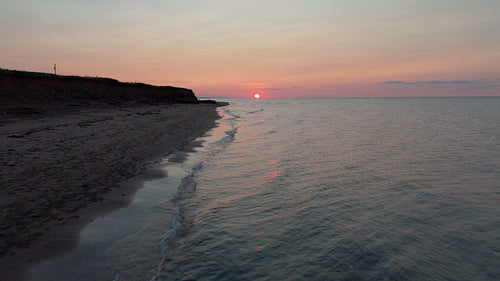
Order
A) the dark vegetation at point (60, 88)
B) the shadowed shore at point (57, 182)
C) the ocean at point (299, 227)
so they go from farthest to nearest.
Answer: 1. the dark vegetation at point (60, 88)
2. the shadowed shore at point (57, 182)
3. the ocean at point (299, 227)

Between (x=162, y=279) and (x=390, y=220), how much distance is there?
5.64 metres

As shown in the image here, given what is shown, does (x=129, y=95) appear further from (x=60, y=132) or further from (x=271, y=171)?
(x=271, y=171)

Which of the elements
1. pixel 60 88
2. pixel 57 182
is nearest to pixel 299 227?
pixel 57 182

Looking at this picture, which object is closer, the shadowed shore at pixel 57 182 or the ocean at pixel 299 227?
the ocean at pixel 299 227

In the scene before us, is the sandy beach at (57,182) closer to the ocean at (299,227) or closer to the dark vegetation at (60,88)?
the ocean at (299,227)

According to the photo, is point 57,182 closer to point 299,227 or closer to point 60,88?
point 299,227

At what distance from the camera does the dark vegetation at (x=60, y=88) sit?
30922mm

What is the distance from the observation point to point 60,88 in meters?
38.0

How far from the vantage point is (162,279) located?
4.25 metres

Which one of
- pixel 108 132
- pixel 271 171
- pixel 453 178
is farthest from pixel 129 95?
pixel 453 178

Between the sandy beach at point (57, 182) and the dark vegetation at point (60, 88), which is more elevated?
the dark vegetation at point (60, 88)

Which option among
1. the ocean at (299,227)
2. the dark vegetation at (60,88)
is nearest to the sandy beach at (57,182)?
the ocean at (299,227)

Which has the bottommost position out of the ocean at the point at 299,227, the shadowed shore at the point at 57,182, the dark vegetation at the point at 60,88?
the ocean at the point at 299,227

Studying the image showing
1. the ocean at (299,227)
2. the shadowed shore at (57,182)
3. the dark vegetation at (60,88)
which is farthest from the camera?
the dark vegetation at (60,88)
